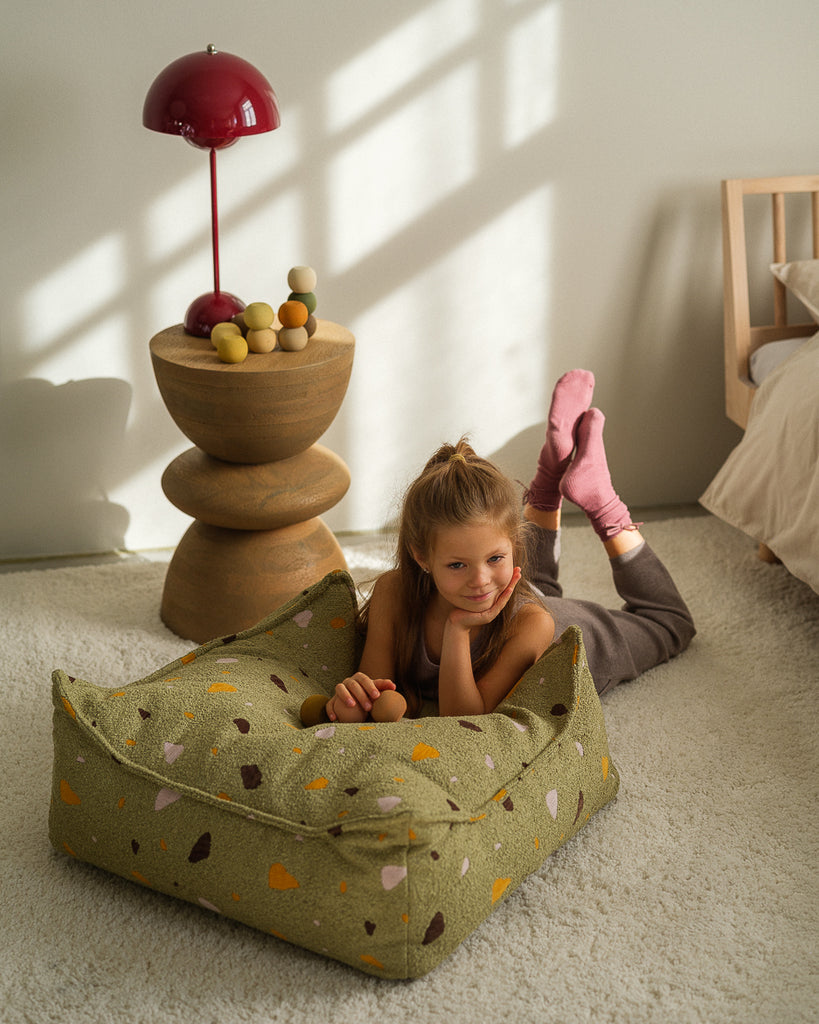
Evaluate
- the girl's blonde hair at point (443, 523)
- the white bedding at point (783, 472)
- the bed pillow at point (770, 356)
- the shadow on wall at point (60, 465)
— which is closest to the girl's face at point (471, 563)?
the girl's blonde hair at point (443, 523)

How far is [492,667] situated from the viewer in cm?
156

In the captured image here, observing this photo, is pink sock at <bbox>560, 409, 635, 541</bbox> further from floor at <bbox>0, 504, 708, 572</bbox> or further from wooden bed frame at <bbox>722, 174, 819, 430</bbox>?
floor at <bbox>0, 504, 708, 572</bbox>

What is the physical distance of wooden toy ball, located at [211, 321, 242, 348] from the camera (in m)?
1.87

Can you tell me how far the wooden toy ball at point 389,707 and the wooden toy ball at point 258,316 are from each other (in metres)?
0.74

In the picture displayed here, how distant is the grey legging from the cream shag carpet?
0.05 m

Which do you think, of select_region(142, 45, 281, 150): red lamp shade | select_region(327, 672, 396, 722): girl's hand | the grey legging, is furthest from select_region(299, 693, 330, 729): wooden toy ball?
select_region(142, 45, 281, 150): red lamp shade

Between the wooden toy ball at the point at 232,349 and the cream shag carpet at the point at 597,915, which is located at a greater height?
the wooden toy ball at the point at 232,349

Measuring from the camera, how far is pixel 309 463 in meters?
2.00

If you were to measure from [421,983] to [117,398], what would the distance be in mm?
1492

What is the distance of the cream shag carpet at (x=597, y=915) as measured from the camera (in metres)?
1.19

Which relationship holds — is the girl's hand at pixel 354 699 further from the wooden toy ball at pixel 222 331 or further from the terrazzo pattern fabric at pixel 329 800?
the wooden toy ball at pixel 222 331

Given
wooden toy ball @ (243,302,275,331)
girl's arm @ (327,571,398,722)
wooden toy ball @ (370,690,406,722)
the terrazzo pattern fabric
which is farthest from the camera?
wooden toy ball @ (243,302,275,331)

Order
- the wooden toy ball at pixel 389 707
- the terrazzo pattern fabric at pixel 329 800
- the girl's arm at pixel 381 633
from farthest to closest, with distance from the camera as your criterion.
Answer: the girl's arm at pixel 381 633 → the wooden toy ball at pixel 389 707 → the terrazzo pattern fabric at pixel 329 800

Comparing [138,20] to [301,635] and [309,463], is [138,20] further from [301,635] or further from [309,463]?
[301,635]
